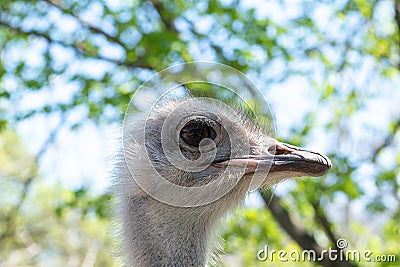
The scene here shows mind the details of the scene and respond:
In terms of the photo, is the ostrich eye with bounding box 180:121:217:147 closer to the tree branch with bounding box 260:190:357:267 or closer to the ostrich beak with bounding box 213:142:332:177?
the ostrich beak with bounding box 213:142:332:177

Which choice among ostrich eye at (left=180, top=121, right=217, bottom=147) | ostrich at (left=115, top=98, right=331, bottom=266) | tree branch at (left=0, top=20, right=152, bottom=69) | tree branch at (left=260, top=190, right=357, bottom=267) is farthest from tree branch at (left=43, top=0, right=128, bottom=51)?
ostrich eye at (left=180, top=121, right=217, bottom=147)

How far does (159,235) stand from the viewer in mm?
3186

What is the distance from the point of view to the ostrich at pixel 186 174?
319 centimetres

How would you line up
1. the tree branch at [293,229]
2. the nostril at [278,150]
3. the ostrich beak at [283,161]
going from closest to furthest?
the ostrich beak at [283,161] < the nostril at [278,150] < the tree branch at [293,229]

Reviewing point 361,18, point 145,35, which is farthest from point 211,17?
point 361,18

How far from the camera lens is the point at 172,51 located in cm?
643

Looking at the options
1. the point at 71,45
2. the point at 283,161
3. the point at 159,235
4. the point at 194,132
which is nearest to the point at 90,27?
the point at 71,45

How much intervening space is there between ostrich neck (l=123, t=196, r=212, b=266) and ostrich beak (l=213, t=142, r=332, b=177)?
302 mm

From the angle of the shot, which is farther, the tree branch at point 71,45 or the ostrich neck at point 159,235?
the tree branch at point 71,45

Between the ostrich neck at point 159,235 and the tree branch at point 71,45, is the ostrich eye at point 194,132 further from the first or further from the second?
the tree branch at point 71,45

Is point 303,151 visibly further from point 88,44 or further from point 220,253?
point 88,44

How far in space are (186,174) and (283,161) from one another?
0.45m

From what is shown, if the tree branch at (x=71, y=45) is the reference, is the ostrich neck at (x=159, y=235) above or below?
above

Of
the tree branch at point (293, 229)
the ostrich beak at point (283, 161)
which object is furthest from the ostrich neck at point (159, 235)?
the tree branch at point (293, 229)
